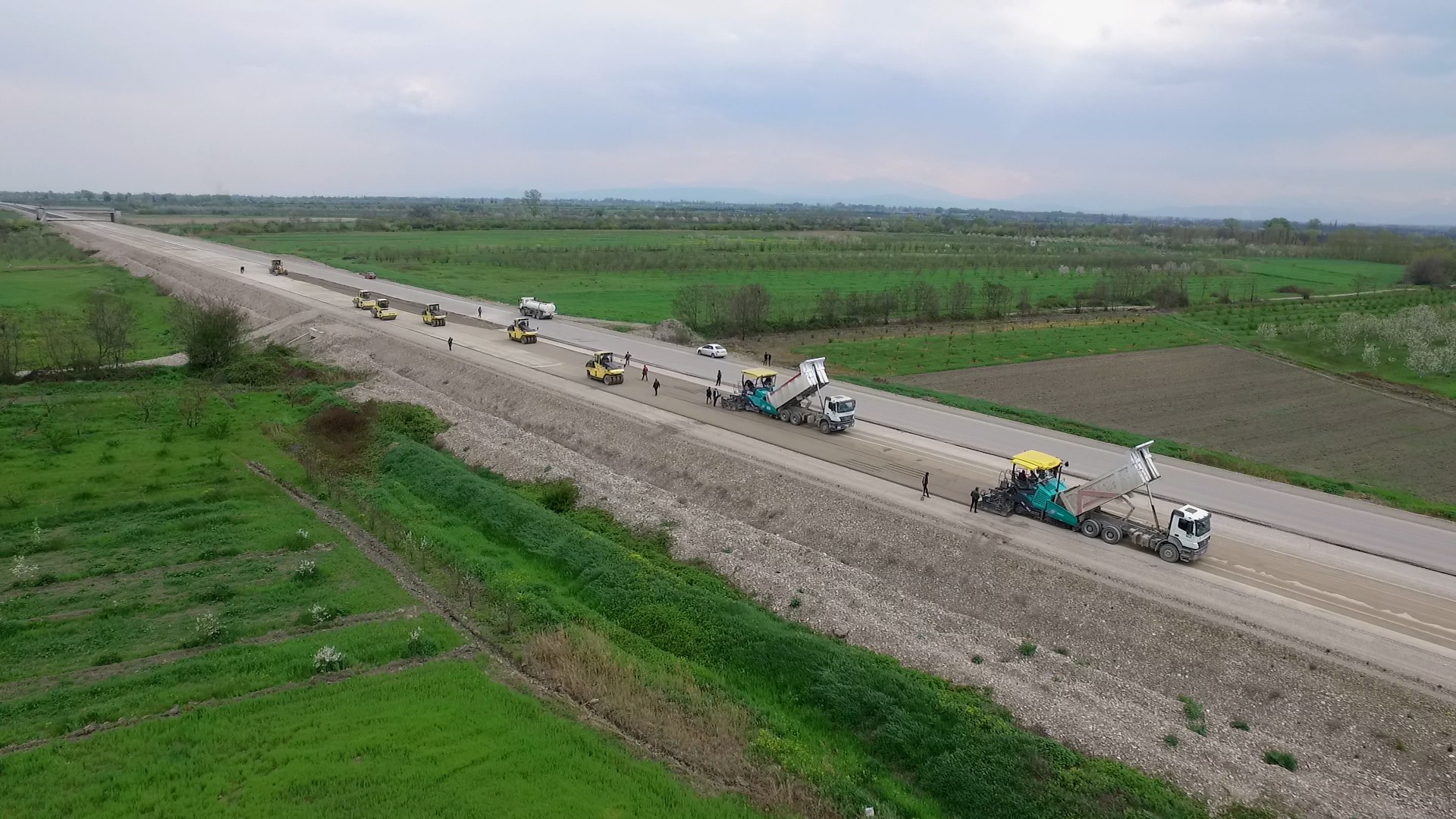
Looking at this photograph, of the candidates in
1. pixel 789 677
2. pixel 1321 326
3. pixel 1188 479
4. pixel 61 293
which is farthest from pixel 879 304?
pixel 61 293

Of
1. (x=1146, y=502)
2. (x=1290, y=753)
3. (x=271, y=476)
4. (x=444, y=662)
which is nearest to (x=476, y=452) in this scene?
(x=271, y=476)

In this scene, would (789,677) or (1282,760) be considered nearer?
(1282,760)

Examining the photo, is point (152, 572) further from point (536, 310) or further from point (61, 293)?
point (61, 293)

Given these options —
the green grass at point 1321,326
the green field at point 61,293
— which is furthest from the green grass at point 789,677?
the green grass at point 1321,326

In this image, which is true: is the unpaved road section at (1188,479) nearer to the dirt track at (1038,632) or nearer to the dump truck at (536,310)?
the dump truck at (536,310)

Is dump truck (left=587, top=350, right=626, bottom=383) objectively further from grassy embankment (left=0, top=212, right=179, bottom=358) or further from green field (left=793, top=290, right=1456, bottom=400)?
grassy embankment (left=0, top=212, right=179, bottom=358)
